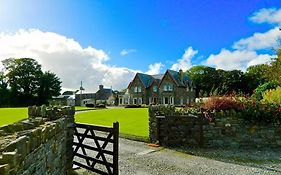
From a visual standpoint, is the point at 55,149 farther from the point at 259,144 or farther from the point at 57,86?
the point at 57,86

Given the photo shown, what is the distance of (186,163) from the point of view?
9688 millimetres

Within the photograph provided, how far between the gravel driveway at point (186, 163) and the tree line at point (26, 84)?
2249 inches

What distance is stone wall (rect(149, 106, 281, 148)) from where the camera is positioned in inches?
505

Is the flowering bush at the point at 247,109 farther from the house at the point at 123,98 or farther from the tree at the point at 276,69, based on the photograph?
the house at the point at 123,98

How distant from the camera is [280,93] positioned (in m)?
16.5

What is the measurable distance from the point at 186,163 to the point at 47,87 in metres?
60.9

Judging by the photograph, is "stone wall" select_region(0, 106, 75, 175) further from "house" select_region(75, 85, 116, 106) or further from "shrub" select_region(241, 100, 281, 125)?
"house" select_region(75, 85, 116, 106)

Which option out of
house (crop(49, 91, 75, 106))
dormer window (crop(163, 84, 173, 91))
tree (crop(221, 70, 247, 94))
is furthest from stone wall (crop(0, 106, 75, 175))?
tree (crop(221, 70, 247, 94))

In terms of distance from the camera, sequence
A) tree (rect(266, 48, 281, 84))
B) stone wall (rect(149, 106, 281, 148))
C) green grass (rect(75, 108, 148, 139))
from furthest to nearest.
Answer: tree (rect(266, 48, 281, 84)) < green grass (rect(75, 108, 148, 139)) < stone wall (rect(149, 106, 281, 148))

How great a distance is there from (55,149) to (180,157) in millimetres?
5858

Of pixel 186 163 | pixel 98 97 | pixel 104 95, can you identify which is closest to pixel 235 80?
pixel 104 95

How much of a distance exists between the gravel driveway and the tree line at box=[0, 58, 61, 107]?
187ft

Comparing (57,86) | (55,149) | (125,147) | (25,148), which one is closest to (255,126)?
(125,147)

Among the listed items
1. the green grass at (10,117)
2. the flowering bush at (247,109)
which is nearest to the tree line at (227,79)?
the green grass at (10,117)
